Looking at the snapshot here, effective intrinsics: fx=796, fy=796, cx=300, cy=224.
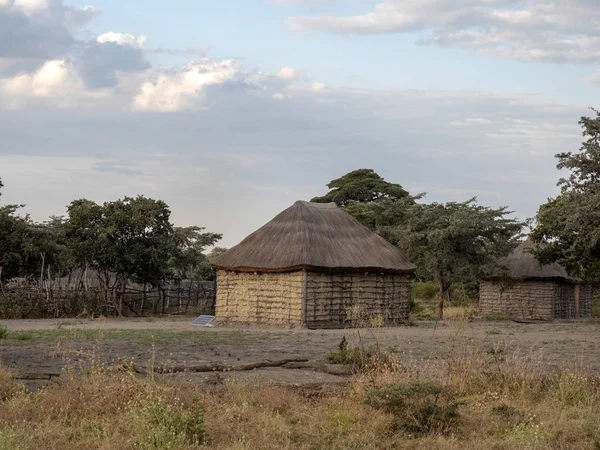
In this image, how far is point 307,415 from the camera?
7.88 m

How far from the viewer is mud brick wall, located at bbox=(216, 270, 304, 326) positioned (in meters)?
23.1

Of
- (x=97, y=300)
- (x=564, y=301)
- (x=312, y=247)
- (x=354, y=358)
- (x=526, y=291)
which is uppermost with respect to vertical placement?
(x=312, y=247)

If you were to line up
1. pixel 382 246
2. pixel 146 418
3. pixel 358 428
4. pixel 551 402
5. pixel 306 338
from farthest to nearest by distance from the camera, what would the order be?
1. pixel 382 246
2. pixel 306 338
3. pixel 551 402
4. pixel 358 428
5. pixel 146 418

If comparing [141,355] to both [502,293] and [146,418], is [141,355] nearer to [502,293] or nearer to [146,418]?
[146,418]

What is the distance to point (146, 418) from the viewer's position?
7.05 meters

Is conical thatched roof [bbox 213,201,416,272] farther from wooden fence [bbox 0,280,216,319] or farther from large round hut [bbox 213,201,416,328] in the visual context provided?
wooden fence [bbox 0,280,216,319]

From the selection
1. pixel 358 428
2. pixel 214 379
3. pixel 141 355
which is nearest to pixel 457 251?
pixel 141 355

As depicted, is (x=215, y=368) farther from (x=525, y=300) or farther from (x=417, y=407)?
(x=525, y=300)

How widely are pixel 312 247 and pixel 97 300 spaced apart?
383 inches

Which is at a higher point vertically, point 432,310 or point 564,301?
point 564,301

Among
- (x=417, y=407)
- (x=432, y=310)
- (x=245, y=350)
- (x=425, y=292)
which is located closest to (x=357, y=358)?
(x=417, y=407)

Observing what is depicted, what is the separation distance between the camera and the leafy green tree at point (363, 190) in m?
49.4

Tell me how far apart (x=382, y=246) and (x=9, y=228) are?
13776 mm

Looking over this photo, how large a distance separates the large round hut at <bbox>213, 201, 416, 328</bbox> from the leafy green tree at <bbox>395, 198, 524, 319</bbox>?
370 cm
